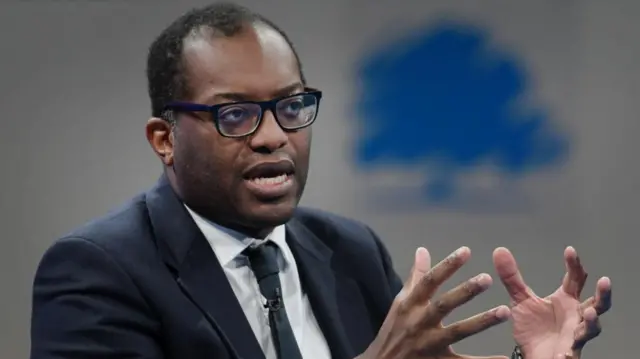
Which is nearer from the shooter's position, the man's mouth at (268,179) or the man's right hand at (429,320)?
the man's right hand at (429,320)

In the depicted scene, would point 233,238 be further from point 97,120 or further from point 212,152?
point 97,120

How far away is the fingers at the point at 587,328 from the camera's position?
121 centimetres

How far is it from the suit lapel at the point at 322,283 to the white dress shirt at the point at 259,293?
0.05 ft

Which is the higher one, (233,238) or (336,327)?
(233,238)

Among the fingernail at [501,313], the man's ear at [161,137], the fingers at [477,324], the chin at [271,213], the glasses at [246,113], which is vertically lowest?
the fingers at [477,324]

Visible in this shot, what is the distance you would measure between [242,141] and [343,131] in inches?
56.1

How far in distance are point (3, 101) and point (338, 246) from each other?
168cm

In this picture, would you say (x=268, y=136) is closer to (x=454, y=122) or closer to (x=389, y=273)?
(x=389, y=273)

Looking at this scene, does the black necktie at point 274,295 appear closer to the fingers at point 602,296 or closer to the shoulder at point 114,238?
the shoulder at point 114,238

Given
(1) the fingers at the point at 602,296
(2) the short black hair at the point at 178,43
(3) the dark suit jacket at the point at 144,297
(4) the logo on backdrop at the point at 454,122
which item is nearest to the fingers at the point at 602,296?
(1) the fingers at the point at 602,296

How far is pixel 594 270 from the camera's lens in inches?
104

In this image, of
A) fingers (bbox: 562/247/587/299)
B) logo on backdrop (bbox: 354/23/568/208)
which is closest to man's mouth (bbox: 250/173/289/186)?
fingers (bbox: 562/247/587/299)

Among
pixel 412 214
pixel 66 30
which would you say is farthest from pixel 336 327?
pixel 66 30

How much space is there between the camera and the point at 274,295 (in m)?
1.31
